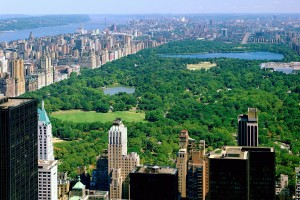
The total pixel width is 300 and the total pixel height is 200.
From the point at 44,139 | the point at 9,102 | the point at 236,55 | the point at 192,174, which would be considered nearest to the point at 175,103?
the point at 44,139

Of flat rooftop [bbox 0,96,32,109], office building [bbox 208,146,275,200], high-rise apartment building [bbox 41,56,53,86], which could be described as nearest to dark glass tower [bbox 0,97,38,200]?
flat rooftop [bbox 0,96,32,109]

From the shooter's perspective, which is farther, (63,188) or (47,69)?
(47,69)

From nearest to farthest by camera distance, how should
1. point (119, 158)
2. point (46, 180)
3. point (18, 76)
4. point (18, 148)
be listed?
point (18, 148), point (46, 180), point (119, 158), point (18, 76)

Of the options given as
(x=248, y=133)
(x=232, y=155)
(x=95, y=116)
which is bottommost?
(x=95, y=116)

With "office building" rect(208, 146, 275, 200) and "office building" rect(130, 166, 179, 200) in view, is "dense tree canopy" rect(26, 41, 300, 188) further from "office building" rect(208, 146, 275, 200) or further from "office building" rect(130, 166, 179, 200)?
"office building" rect(130, 166, 179, 200)

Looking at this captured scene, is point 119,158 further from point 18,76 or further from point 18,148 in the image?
point 18,76

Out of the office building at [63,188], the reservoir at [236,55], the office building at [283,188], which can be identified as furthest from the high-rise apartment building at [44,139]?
the reservoir at [236,55]

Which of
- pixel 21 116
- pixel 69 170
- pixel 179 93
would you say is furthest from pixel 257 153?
pixel 179 93
